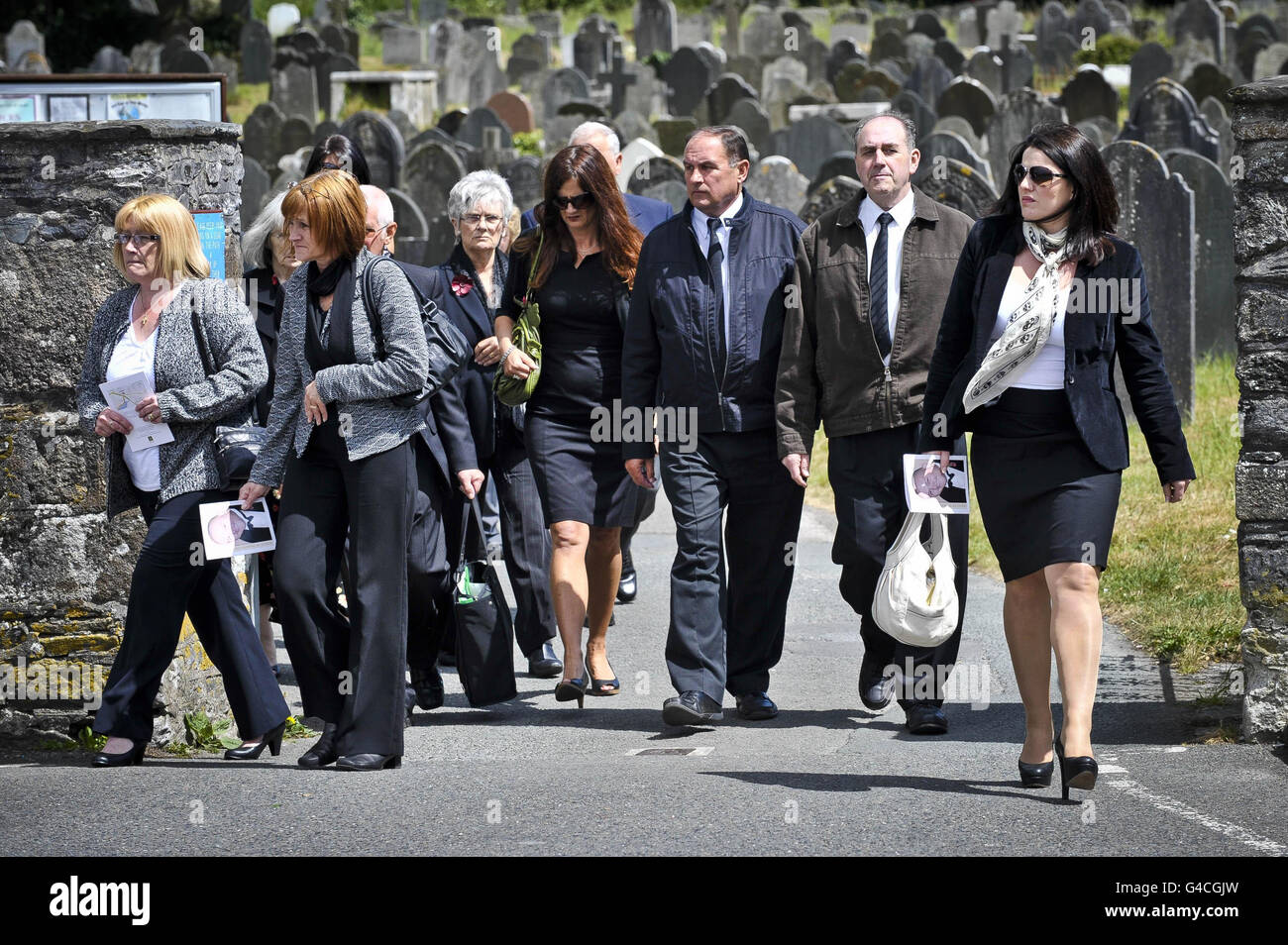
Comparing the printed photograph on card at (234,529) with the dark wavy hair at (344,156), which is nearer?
the printed photograph on card at (234,529)

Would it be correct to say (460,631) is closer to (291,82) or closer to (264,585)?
(264,585)

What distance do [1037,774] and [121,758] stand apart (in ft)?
9.26

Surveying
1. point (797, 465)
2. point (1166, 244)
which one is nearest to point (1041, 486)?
point (797, 465)

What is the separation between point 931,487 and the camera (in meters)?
4.94

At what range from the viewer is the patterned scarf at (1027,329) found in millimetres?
4684

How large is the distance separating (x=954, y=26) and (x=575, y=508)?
114 ft

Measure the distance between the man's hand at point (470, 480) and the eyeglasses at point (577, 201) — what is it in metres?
1.04

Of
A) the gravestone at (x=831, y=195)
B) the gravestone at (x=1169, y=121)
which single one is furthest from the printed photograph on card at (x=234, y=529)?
the gravestone at (x=1169, y=121)

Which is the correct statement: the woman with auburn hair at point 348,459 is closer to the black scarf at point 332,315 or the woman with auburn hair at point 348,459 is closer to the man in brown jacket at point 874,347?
the black scarf at point 332,315

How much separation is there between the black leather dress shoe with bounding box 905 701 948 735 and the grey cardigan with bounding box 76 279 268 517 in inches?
95.0

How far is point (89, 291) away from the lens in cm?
566

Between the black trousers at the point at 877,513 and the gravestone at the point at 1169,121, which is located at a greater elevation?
the gravestone at the point at 1169,121

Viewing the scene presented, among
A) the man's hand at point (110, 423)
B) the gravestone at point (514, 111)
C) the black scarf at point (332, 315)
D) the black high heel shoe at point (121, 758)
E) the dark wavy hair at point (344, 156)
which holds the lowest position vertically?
the black high heel shoe at point (121, 758)
